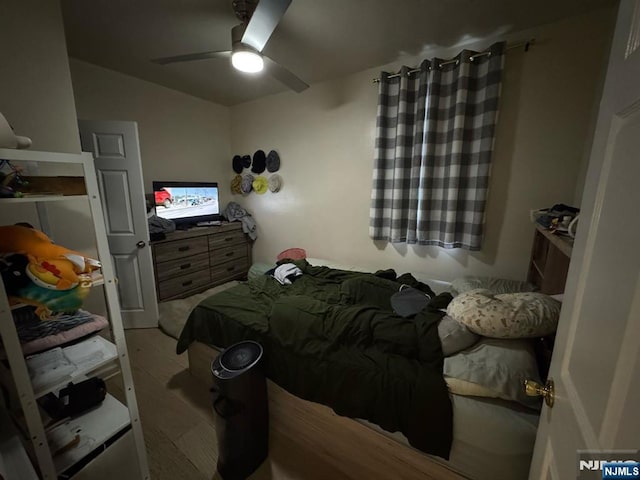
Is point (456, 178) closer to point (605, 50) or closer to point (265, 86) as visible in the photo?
point (605, 50)

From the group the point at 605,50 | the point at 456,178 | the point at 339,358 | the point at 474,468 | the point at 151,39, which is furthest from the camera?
the point at 456,178

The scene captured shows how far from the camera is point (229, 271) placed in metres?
3.62

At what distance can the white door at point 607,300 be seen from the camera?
0.40m

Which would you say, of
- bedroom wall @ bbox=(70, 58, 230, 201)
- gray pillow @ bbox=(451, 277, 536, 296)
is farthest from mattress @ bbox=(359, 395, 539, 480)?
bedroom wall @ bbox=(70, 58, 230, 201)

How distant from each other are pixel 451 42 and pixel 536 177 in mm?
1354

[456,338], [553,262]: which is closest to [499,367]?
[456,338]

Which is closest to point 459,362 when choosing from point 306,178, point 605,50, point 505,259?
point 505,259

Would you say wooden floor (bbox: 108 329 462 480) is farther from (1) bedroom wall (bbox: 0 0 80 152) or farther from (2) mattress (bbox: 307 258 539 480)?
(1) bedroom wall (bbox: 0 0 80 152)

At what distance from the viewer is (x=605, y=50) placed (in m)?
1.74

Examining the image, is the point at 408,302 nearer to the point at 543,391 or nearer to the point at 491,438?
the point at 491,438

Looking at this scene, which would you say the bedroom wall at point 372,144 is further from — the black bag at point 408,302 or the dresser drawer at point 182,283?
the black bag at point 408,302

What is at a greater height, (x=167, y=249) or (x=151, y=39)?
(x=151, y=39)

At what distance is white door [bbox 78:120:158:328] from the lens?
2227mm

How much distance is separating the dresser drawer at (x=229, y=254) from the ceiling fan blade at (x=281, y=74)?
2.26 m
